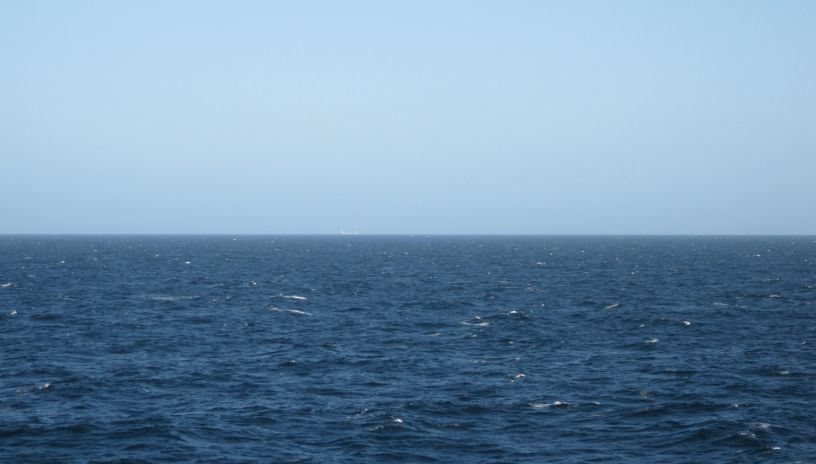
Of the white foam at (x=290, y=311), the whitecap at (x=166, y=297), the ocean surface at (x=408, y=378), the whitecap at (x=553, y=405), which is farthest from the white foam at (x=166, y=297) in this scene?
the whitecap at (x=553, y=405)

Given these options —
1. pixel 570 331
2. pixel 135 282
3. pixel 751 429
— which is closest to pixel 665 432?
pixel 751 429

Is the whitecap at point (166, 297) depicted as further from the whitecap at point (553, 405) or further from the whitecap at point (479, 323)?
the whitecap at point (553, 405)

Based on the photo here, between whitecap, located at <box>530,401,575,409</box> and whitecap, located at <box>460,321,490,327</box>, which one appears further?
whitecap, located at <box>460,321,490,327</box>

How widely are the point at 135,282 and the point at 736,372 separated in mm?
85511

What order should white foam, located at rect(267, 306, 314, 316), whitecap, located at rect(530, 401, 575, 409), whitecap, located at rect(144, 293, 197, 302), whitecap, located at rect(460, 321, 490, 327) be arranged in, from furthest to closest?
whitecap, located at rect(144, 293, 197, 302) → white foam, located at rect(267, 306, 314, 316) → whitecap, located at rect(460, 321, 490, 327) → whitecap, located at rect(530, 401, 575, 409)

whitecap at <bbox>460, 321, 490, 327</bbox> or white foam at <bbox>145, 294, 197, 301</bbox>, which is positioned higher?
white foam at <bbox>145, 294, 197, 301</bbox>

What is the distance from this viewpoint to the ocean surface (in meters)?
32.9

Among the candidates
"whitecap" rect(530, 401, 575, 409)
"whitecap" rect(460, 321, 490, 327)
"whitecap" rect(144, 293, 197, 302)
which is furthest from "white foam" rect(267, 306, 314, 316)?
"whitecap" rect(530, 401, 575, 409)

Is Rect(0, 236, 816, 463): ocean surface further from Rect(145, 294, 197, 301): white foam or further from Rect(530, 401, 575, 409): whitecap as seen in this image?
Rect(145, 294, 197, 301): white foam

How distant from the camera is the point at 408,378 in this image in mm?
45844

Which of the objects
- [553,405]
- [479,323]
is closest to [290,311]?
[479,323]

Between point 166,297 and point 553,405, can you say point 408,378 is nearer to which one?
point 553,405

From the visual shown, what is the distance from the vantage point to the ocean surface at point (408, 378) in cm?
3291

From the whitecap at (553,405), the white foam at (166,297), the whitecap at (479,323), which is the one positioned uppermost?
the white foam at (166,297)
